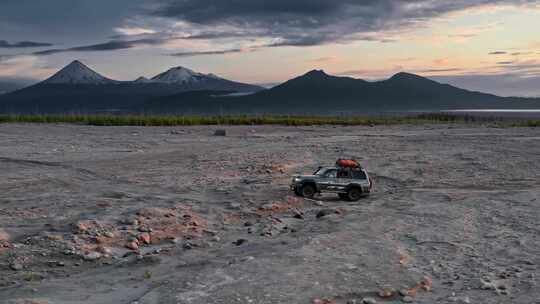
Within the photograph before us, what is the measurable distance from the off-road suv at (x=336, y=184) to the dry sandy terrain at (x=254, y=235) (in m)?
0.59

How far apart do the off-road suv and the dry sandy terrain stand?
59 centimetres

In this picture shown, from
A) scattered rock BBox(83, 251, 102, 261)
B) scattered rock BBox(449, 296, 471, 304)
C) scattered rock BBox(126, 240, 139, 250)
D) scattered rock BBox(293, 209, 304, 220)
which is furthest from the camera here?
scattered rock BBox(293, 209, 304, 220)

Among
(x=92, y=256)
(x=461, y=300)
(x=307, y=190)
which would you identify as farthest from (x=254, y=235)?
(x=461, y=300)

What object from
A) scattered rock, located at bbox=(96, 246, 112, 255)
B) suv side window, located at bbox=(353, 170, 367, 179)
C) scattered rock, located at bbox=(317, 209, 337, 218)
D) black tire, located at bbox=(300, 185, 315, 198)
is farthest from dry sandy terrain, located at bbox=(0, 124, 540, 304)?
suv side window, located at bbox=(353, 170, 367, 179)

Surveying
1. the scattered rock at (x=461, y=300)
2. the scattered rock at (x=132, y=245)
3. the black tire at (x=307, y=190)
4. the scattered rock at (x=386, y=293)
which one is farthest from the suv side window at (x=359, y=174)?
the scattered rock at (x=461, y=300)

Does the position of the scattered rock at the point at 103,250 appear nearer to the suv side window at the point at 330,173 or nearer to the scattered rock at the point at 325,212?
the scattered rock at the point at 325,212

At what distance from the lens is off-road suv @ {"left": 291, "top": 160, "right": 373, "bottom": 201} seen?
81.6 feet


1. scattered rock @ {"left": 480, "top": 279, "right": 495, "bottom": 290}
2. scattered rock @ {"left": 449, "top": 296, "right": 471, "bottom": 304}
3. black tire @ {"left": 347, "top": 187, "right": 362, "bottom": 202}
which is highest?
black tire @ {"left": 347, "top": 187, "right": 362, "bottom": 202}

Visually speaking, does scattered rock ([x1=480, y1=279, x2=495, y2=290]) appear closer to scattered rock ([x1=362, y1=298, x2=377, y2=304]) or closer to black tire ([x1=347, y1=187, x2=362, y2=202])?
scattered rock ([x1=362, y1=298, x2=377, y2=304])

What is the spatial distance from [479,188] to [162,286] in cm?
1919

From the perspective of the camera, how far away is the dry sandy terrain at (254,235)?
13.1m

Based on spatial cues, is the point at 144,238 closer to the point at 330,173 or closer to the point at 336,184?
the point at 336,184

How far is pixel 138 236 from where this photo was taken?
17.3m

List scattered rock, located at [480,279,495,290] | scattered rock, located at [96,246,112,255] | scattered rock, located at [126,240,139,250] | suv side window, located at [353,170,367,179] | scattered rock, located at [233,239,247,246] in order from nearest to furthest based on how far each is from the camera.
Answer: scattered rock, located at [480,279,495,290], scattered rock, located at [96,246,112,255], scattered rock, located at [126,240,139,250], scattered rock, located at [233,239,247,246], suv side window, located at [353,170,367,179]
